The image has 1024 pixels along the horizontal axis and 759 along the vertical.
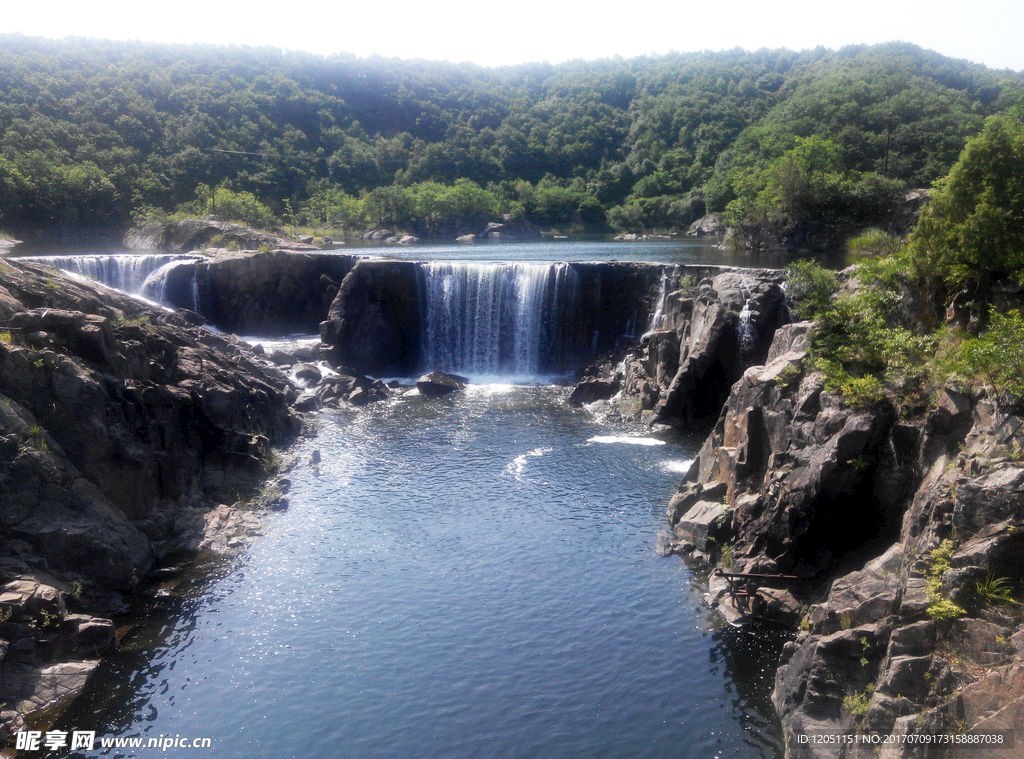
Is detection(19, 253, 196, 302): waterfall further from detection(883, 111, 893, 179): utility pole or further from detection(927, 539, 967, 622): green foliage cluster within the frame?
detection(883, 111, 893, 179): utility pole

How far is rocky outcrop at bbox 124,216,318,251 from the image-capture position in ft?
196

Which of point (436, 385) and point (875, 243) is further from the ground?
point (875, 243)

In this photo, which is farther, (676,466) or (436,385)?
(436,385)

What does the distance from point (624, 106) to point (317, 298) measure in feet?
385

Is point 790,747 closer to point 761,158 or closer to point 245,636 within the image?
point 245,636

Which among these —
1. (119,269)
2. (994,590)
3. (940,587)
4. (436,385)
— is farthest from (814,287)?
(119,269)

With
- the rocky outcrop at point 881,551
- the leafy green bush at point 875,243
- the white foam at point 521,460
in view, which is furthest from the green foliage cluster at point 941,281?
the leafy green bush at point 875,243

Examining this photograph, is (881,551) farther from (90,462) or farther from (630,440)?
(90,462)

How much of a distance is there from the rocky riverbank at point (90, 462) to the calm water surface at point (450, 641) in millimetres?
1498

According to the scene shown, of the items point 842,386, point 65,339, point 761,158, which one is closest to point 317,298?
point 65,339

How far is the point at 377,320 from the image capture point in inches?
1789

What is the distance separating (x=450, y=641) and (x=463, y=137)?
406 ft

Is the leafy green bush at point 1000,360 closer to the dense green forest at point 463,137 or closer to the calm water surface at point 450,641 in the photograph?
the calm water surface at point 450,641

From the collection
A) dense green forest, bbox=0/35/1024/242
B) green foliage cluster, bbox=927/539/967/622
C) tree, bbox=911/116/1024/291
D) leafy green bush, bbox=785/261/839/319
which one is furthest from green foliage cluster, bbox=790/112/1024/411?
dense green forest, bbox=0/35/1024/242
